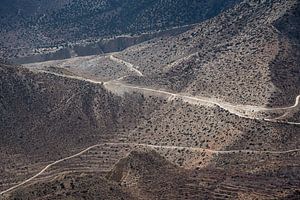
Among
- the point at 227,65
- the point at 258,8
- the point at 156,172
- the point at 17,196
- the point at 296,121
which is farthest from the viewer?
the point at 258,8

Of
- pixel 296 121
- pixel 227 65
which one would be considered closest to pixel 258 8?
pixel 227 65

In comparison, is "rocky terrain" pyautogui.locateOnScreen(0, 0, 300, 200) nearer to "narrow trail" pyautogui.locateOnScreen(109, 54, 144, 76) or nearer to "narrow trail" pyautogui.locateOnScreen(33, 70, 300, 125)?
"narrow trail" pyautogui.locateOnScreen(33, 70, 300, 125)

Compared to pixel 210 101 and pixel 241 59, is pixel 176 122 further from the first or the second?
pixel 241 59

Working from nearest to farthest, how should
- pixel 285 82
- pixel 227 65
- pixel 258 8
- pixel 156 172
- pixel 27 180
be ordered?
pixel 156 172 < pixel 27 180 < pixel 285 82 < pixel 227 65 < pixel 258 8

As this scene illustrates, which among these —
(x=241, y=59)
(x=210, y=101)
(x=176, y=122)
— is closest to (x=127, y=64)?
(x=241, y=59)

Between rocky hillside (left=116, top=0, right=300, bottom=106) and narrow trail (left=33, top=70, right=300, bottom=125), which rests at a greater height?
rocky hillside (left=116, top=0, right=300, bottom=106)

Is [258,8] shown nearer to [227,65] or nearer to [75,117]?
[227,65]

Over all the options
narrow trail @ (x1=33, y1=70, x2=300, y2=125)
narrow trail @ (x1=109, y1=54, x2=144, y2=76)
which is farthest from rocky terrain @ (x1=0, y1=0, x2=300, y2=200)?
narrow trail @ (x1=109, y1=54, x2=144, y2=76)

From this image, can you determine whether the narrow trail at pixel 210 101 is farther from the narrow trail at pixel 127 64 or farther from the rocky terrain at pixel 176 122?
the narrow trail at pixel 127 64
